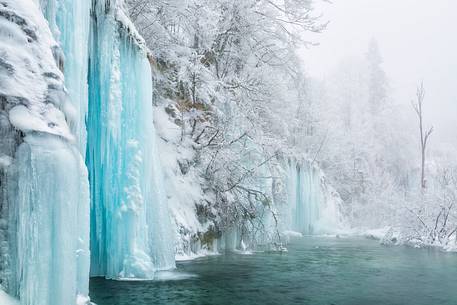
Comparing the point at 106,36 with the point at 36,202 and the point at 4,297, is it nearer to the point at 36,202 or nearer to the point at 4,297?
the point at 36,202

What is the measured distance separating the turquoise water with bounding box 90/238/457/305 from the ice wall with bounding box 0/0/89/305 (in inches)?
136

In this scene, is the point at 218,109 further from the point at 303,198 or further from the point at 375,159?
the point at 375,159

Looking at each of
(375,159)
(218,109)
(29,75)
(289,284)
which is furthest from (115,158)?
(375,159)

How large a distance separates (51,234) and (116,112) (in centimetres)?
554

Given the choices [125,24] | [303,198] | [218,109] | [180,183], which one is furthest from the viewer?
[303,198]

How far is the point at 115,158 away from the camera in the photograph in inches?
392

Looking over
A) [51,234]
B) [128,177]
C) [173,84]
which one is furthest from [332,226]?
[51,234]

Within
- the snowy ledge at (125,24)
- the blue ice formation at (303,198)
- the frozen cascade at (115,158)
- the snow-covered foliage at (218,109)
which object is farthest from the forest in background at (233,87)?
the frozen cascade at (115,158)

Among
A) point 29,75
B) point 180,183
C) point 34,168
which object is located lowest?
point 34,168

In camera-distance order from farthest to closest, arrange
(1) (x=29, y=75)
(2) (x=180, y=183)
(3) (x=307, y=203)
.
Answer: (3) (x=307, y=203), (2) (x=180, y=183), (1) (x=29, y=75)

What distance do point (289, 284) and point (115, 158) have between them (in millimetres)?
4595

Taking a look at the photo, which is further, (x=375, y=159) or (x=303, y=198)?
(x=375, y=159)

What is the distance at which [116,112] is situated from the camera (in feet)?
32.1

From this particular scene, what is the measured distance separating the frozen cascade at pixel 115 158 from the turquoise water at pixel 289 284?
1.92ft
